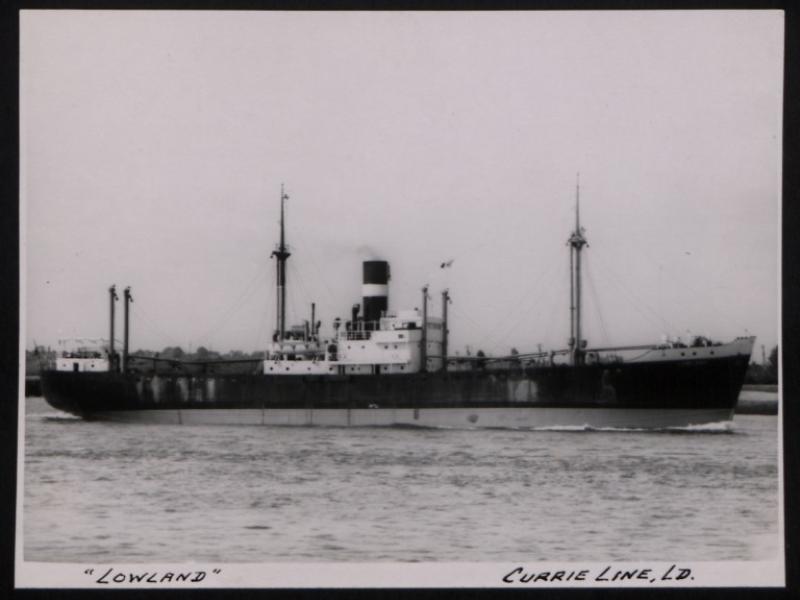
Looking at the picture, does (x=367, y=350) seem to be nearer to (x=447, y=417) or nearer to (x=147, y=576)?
(x=447, y=417)

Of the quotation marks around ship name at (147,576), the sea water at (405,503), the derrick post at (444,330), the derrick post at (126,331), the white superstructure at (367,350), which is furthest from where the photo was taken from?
the white superstructure at (367,350)

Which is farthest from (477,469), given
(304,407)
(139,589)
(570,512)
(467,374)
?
(304,407)

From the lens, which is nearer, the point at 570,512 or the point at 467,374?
the point at 570,512

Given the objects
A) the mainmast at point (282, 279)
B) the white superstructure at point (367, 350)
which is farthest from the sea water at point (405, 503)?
the white superstructure at point (367, 350)

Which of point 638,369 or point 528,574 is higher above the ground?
point 638,369

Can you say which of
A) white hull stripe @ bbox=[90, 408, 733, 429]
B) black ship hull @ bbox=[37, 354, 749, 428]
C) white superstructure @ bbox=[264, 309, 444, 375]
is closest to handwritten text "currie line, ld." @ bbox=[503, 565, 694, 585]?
black ship hull @ bbox=[37, 354, 749, 428]

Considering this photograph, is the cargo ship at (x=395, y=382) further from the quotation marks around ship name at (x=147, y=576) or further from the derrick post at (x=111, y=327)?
the quotation marks around ship name at (x=147, y=576)
